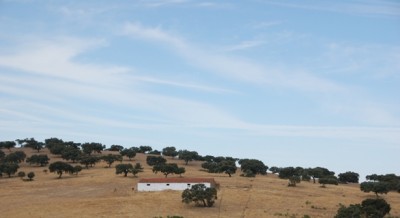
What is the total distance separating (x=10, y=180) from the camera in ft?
375

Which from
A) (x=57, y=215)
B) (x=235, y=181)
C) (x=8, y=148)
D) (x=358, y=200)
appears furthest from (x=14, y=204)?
(x=8, y=148)

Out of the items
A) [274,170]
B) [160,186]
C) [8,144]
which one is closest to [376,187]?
[160,186]

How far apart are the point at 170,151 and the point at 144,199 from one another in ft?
287

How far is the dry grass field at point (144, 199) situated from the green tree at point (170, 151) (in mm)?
49131

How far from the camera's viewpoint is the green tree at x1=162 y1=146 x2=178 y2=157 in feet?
550

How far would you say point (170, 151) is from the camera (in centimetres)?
16875

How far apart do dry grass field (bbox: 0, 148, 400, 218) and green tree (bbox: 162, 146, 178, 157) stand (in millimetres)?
49131

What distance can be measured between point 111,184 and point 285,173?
55.2 metres

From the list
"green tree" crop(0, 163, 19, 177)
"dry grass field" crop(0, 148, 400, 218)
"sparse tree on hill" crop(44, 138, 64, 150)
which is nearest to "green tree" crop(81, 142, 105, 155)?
"sparse tree on hill" crop(44, 138, 64, 150)

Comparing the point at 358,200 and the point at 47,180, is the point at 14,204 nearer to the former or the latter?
the point at 47,180

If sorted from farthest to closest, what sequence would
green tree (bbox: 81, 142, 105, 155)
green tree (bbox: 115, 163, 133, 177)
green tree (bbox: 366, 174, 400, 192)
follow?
green tree (bbox: 81, 142, 105, 155)
green tree (bbox: 115, 163, 133, 177)
green tree (bbox: 366, 174, 400, 192)

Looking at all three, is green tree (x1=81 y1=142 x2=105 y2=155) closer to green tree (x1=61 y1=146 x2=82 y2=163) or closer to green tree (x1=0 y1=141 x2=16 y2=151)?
green tree (x1=61 y1=146 x2=82 y2=163)

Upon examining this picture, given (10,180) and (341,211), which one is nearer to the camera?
(341,211)

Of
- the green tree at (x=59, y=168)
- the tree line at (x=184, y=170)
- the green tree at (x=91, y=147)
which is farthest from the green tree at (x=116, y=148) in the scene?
the green tree at (x=59, y=168)
